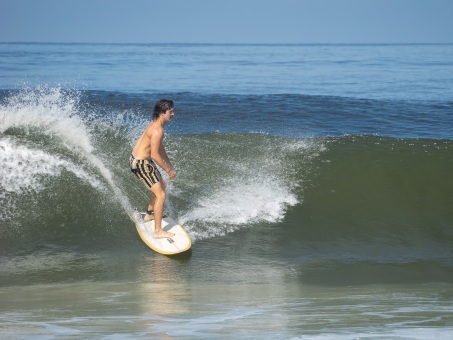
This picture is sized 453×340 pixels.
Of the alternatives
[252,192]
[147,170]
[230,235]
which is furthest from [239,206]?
[147,170]

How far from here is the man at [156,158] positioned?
7.36 metres

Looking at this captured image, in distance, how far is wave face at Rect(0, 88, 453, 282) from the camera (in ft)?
26.9

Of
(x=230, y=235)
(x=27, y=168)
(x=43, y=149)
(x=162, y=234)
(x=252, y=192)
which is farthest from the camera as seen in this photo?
(x=43, y=149)

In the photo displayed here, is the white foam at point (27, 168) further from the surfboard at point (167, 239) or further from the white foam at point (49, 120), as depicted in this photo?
the surfboard at point (167, 239)

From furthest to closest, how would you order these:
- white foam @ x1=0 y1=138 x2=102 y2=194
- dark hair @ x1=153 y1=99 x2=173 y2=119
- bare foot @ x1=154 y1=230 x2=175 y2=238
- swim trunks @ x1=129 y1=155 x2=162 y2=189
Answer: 1. white foam @ x1=0 y1=138 x2=102 y2=194
2. bare foot @ x1=154 y1=230 x2=175 y2=238
3. swim trunks @ x1=129 y1=155 x2=162 y2=189
4. dark hair @ x1=153 y1=99 x2=173 y2=119

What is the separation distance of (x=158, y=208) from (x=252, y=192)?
2153mm

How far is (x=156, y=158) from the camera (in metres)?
7.37

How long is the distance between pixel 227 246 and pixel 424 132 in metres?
9.67

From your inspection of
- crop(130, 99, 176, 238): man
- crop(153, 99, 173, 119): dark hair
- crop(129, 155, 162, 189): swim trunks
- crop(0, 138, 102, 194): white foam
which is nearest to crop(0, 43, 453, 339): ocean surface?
crop(0, 138, 102, 194): white foam

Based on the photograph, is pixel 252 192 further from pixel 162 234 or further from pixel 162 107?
pixel 162 107

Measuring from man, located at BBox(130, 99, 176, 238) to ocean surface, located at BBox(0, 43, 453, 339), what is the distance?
1.83 feet

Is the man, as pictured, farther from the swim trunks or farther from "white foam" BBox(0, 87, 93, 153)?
"white foam" BBox(0, 87, 93, 153)

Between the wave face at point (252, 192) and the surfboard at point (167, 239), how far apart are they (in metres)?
0.27

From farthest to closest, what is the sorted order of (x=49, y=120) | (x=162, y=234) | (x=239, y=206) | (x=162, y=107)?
(x=49, y=120), (x=239, y=206), (x=162, y=234), (x=162, y=107)
